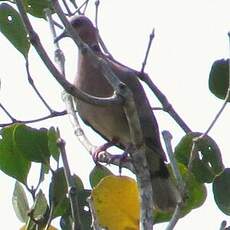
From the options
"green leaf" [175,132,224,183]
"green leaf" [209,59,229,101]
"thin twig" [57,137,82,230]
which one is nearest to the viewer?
"thin twig" [57,137,82,230]

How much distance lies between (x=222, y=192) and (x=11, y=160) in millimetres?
896

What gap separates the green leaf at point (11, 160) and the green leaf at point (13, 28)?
555mm

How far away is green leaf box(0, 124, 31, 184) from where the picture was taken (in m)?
3.52

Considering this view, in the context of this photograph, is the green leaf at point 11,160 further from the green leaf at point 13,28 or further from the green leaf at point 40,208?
the green leaf at point 13,28

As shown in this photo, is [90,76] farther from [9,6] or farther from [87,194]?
[87,194]

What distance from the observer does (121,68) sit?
5.29 metres

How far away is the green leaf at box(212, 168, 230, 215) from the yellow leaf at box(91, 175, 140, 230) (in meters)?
0.30

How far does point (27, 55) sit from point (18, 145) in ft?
1.93

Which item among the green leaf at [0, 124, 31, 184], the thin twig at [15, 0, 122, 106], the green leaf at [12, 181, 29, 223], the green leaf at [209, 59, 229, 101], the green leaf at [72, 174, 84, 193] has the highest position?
the thin twig at [15, 0, 122, 106]

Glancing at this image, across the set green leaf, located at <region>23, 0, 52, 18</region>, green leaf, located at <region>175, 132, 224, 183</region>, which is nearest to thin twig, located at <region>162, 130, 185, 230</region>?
green leaf, located at <region>175, 132, 224, 183</region>

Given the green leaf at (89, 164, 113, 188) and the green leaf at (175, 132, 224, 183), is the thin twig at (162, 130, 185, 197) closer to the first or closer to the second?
the green leaf at (175, 132, 224, 183)

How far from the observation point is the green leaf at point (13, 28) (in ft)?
12.6

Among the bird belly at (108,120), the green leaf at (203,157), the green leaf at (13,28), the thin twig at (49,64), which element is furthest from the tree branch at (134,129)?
the bird belly at (108,120)

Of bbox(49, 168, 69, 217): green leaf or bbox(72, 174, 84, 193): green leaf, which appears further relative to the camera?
bbox(72, 174, 84, 193): green leaf
